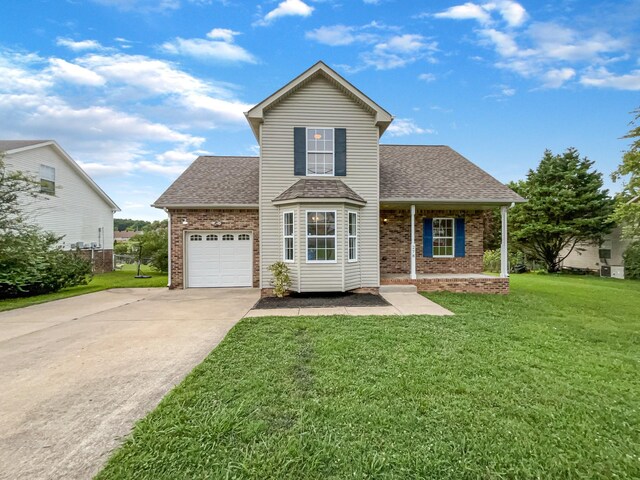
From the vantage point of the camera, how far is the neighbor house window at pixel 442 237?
12273mm

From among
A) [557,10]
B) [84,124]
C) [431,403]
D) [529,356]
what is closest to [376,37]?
[557,10]

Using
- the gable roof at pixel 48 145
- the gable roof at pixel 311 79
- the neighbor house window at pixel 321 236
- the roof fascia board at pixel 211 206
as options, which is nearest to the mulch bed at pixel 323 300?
the neighbor house window at pixel 321 236

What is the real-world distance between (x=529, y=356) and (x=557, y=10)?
13869 mm

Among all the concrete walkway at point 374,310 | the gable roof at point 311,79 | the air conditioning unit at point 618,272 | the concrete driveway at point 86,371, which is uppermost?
the gable roof at point 311,79

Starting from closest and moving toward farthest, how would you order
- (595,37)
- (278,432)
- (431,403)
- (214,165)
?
(278,432), (431,403), (595,37), (214,165)

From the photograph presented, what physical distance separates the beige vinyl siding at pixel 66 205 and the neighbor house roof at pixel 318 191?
1363 centimetres

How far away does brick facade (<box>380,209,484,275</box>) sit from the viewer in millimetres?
12102

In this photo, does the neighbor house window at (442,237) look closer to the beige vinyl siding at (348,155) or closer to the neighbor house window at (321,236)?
the beige vinyl siding at (348,155)

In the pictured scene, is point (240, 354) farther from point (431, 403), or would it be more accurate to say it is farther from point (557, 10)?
point (557, 10)

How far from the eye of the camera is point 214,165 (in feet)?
45.6

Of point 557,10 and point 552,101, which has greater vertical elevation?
point 557,10

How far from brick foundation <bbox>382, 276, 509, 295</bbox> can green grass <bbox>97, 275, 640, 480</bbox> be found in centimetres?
474

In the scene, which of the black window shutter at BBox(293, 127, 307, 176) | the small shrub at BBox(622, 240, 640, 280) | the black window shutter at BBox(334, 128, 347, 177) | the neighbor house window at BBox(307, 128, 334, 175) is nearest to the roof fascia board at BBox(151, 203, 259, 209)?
the black window shutter at BBox(293, 127, 307, 176)

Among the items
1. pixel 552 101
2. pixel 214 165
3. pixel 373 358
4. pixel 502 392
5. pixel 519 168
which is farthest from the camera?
pixel 519 168
